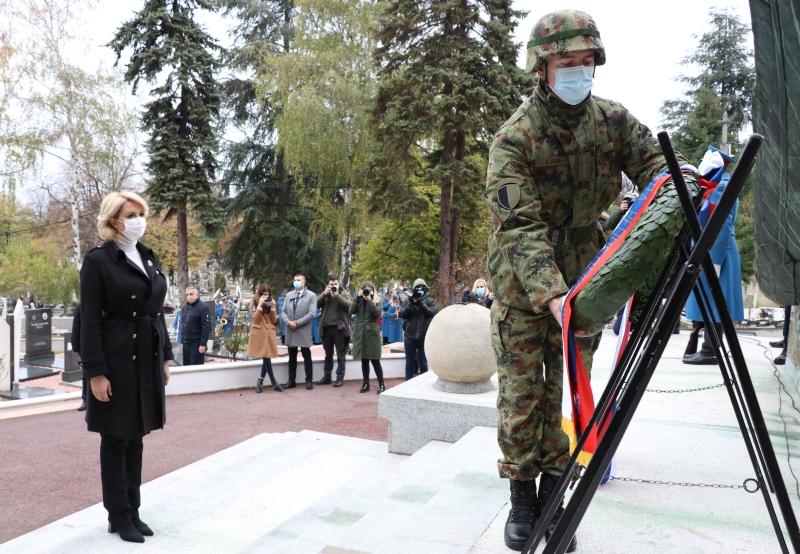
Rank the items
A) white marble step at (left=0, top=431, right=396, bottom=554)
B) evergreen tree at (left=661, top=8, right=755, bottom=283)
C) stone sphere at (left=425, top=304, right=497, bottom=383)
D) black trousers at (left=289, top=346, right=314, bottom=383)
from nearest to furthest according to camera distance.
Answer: white marble step at (left=0, top=431, right=396, bottom=554) < stone sphere at (left=425, top=304, right=497, bottom=383) < black trousers at (left=289, top=346, right=314, bottom=383) < evergreen tree at (left=661, top=8, right=755, bottom=283)

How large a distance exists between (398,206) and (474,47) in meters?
5.22

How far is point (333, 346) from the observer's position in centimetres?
1126

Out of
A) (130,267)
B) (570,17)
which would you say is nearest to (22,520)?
(130,267)

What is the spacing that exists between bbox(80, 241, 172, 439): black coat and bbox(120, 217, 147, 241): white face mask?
103 mm

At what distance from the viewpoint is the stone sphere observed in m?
6.02

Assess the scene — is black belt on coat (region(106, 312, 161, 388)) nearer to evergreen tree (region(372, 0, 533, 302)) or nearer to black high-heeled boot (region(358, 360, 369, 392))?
black high-heeled boot (region(358, 360, 369, 392))

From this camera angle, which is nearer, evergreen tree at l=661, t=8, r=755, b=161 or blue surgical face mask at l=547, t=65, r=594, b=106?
blue surgical face mask at l=547, t=65, r=594, b=106

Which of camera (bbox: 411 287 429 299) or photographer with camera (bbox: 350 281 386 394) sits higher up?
camera (bbox: 411 287 429 299)

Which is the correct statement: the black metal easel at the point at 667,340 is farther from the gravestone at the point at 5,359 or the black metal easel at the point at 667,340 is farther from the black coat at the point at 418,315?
the gravestone at the point at 5,359

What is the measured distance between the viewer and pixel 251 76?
29.0 meters

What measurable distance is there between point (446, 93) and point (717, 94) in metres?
8.94

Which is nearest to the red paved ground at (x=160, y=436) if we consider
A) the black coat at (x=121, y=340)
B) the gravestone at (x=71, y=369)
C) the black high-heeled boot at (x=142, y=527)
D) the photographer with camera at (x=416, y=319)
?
the photographer with camera at (x=416, y=319)

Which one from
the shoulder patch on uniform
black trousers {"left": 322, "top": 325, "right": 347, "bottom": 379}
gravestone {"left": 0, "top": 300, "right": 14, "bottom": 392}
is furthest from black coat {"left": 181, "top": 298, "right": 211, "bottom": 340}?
the shoulder patch on uniform

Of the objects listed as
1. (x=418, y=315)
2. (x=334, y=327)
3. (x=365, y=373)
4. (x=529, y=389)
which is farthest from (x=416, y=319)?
(x=529, y=389)
